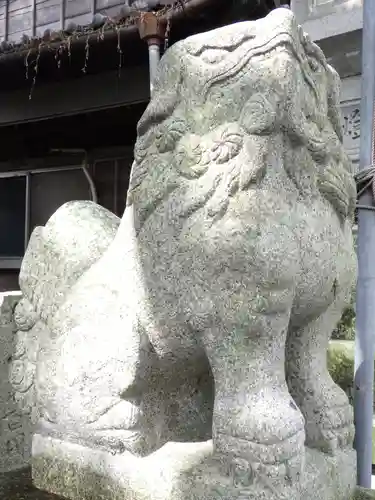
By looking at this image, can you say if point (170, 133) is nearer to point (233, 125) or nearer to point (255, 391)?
point (233, 125)

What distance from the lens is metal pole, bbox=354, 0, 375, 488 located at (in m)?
1.40

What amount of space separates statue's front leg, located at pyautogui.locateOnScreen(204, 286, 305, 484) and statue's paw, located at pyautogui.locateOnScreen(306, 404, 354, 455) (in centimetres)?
13

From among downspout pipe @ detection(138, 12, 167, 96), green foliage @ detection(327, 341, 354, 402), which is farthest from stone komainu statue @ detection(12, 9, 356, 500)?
downspout pipe @ detection(138, 12, 167, 96)

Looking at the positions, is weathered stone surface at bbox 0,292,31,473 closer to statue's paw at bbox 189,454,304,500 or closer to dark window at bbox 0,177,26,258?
statue's paw at bbox 189,454,304,500

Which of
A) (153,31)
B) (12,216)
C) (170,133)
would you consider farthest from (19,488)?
(12,216)

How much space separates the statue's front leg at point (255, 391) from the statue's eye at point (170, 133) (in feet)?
0.98

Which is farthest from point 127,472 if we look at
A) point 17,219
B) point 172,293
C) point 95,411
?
point 17,219

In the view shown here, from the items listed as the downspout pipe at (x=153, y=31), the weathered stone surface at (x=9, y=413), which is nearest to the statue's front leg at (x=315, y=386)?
the weathered stone surface at (x=9, y=413)

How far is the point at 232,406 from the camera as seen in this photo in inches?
39.4

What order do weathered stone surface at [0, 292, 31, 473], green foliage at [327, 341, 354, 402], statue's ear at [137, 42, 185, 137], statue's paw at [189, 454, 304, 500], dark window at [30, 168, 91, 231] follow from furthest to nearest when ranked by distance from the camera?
dark window at [30, 168, 91, 231] < green foliage at [327, 341, 354, 402] < weathered stone surface at [0, 292, 31, 473] < statue's ear at [137, 42, 185, 137] < statue's paw at [189, 454, 304, 500]

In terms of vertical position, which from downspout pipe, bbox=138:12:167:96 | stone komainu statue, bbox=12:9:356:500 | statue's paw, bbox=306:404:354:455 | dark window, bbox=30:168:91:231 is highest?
downspout pipe, bbox=138:12:167:96

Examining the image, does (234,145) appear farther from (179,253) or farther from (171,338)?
(171,338)

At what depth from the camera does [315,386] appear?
3.74 ft

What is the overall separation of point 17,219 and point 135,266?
500 centimetres
